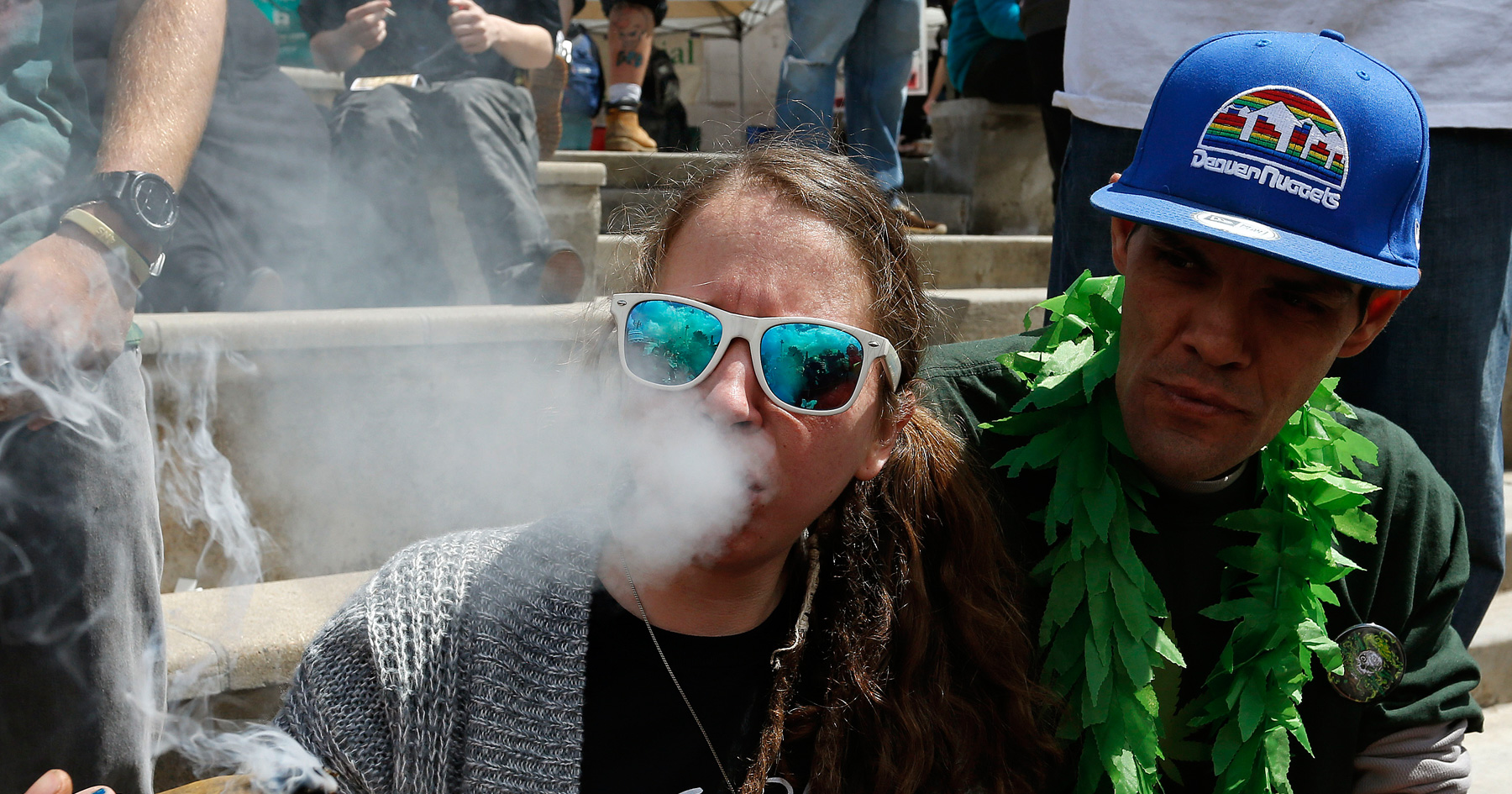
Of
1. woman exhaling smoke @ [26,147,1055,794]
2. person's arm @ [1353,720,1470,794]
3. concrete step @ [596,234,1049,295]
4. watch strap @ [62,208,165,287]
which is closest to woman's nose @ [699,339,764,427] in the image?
woman exhaling smoke @ [26,147,1055,794]

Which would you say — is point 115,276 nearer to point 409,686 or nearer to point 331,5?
point 409,686

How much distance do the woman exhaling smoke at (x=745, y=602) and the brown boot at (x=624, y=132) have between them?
426 centimetres

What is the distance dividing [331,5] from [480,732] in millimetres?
2907

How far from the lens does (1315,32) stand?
2.08 metres

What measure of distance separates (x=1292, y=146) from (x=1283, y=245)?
0.14 m

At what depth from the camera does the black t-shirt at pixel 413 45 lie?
3422mm

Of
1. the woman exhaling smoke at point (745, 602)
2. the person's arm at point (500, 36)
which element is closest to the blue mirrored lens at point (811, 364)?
the woman exhaling smoke at point (745, 602)

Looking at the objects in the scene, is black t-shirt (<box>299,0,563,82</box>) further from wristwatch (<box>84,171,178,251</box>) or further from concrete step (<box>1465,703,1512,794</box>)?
concrete step (<box>1465,703,1512,794</box>)

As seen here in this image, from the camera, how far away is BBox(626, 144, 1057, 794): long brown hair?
4.46 feet

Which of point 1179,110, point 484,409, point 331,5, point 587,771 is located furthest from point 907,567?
point 331,5

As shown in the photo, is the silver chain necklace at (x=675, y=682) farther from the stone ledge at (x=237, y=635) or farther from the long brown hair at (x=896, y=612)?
the stone ledge at (x=237, y=635)

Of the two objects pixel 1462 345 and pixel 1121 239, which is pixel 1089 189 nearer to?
pixel 1121 239

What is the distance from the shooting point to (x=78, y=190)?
4.74 ft

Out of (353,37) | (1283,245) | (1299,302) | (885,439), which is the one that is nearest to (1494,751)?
(1299,302)
